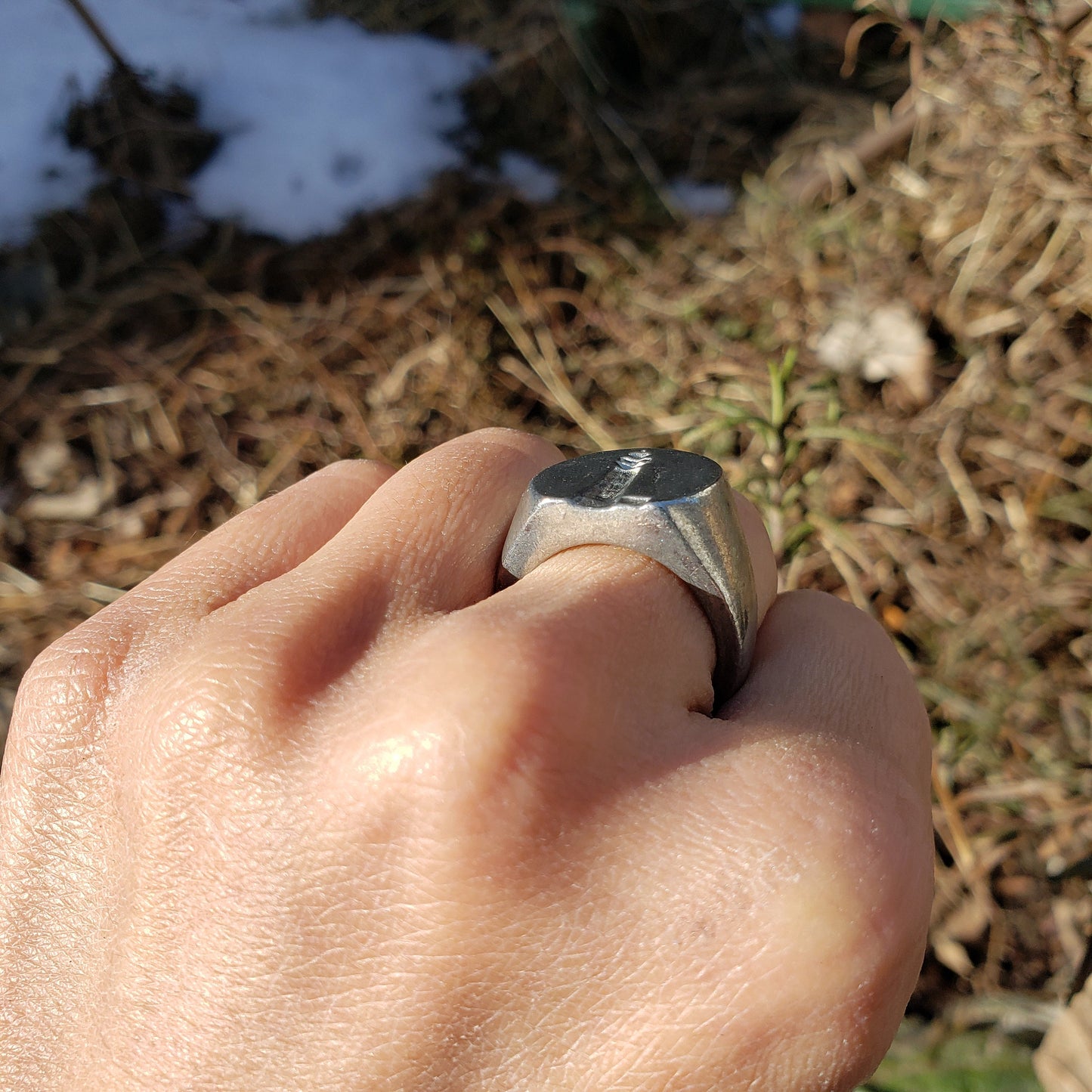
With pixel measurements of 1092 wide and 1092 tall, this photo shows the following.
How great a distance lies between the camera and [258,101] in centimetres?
274

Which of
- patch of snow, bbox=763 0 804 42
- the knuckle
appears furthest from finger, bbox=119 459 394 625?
patch of snow, bbox=763 0 804 42

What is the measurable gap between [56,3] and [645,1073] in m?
3.33

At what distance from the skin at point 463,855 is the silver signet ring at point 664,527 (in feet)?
0.07

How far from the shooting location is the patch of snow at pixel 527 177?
8.73ft

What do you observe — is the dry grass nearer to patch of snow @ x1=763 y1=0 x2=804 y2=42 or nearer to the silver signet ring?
patch of snow @ x1=763 y1=0 x2=804 y2=42

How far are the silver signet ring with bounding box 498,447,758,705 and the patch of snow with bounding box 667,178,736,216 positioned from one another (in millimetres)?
1994

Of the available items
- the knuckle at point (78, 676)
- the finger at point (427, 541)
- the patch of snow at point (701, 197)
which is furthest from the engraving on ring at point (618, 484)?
the patch of snow at point (701, 197)

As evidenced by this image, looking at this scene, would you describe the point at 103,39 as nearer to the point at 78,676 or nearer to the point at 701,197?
the point at 701,197

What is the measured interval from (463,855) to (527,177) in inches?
94.8

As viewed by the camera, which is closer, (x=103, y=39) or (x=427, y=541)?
(x=427, y=541)

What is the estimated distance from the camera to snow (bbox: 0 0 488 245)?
2625 millimetres

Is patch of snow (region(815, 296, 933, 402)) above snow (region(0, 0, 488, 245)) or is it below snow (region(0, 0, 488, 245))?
below

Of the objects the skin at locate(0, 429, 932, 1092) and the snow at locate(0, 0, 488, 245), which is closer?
the skin at locate(0, 429, 932, 1092)

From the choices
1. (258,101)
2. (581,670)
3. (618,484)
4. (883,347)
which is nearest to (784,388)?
(618,484)
